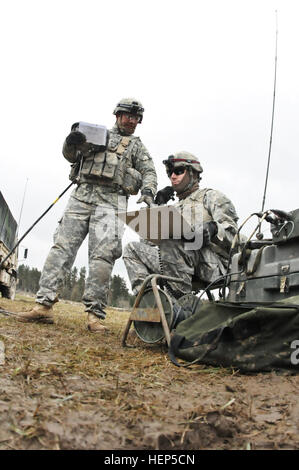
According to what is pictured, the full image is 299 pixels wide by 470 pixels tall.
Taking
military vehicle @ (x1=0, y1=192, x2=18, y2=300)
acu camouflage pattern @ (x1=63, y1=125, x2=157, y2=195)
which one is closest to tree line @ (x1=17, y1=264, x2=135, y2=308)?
military vehicle @ (x1=0, y1=192, x2=18, y2=300)

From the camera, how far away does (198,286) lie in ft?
13.1

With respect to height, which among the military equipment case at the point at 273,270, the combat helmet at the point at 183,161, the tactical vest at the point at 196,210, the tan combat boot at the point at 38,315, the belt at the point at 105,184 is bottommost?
the tan combat boot at the point at 38,315

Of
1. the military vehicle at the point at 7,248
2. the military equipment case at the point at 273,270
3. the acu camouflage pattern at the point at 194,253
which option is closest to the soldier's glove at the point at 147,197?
the acu camouflage pattern at the point at 194,253

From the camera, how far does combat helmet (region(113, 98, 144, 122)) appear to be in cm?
461

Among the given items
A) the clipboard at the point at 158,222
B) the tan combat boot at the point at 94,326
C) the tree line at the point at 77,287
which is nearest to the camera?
the clipboard at the point at 158,222

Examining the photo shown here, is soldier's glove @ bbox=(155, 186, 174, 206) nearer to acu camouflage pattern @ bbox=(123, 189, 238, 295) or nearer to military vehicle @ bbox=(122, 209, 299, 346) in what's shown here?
acu camouflage pattern @ bbox=(123, 189, 238, 295)

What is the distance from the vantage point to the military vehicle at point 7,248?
993 centimetres

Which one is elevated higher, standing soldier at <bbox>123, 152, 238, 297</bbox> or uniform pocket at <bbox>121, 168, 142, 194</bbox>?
uniform pocket at <bbox>121, 168, 142, 194</bbox>

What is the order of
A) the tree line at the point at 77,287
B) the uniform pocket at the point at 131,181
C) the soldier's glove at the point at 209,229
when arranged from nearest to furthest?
the soldier's glove at the point at 209,229 < the uniform pocket at the point at 131,181 < the tree line at the point at 77,287

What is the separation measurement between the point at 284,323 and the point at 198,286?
6.55 ft

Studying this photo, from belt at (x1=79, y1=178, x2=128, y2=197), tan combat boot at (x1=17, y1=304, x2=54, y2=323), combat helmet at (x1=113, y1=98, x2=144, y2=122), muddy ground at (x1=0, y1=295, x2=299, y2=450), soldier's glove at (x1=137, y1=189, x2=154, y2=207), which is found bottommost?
muddy ground at (x1=0, y1=295, x2=299, y2=450)

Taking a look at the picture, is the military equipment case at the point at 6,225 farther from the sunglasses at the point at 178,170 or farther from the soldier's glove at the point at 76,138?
the sunglasses at the point at 178,170
